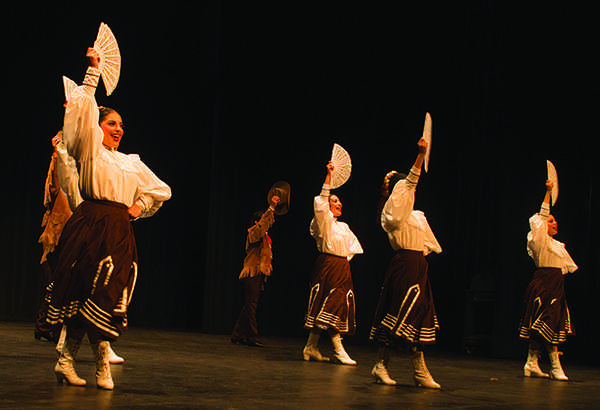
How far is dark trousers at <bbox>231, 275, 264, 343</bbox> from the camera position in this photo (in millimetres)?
7027

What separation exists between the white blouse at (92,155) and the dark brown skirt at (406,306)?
5.67ft

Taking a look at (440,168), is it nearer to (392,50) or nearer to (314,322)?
(392,50)

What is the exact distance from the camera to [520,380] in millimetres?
5395

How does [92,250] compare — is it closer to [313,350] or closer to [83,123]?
[83,123]

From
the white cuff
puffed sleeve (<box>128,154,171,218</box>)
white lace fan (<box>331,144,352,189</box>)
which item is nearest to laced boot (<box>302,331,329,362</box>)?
white lace fan (<box>331,144,352,189</box>)

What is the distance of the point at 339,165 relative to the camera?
19.6 feet

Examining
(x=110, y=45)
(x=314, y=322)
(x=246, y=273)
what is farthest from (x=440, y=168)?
(x=110, y=45)

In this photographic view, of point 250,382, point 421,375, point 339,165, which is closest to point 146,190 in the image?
point 250,382

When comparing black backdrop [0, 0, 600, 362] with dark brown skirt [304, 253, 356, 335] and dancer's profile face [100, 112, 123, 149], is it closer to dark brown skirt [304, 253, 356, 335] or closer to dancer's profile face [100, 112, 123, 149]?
dark brown skirt [304, 253, 356, 335]

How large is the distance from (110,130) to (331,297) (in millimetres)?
2771

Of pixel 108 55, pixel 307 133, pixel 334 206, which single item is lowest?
pixel 334 206

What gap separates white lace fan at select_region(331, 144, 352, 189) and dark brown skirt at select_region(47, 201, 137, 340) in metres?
2.93

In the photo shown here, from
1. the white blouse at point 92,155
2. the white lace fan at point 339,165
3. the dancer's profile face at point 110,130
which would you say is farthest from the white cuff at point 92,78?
the white lace fan at point 339,165

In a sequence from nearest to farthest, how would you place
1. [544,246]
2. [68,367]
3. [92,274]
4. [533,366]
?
[92,274]
[68,367]
[533,366]
[544,246]
